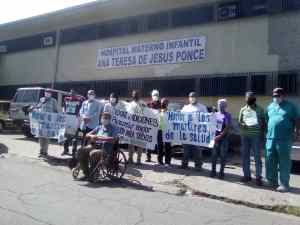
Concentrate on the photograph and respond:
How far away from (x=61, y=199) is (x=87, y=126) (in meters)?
4.47

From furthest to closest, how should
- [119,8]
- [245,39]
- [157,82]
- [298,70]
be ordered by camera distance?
[119,8], [157,82], [245,39], [298,70]

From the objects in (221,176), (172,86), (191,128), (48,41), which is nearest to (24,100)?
(172,86)

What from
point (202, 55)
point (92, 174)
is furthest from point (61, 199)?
point (202, 55)

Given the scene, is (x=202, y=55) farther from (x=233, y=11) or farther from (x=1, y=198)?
(x=1, y=198)

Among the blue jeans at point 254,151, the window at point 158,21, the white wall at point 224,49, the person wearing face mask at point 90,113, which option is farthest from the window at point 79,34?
the blue jeans at point 254,151

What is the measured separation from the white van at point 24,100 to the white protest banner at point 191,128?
745 cm

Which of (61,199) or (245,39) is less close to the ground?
(245,39)

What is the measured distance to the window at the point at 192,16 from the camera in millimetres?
18737

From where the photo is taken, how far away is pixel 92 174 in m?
9.44

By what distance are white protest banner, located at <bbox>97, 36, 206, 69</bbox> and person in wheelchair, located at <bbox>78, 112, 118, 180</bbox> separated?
31.3 feet

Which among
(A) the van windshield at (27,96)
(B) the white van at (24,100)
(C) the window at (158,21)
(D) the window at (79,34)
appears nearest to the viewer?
(B) the white van at (24,100)

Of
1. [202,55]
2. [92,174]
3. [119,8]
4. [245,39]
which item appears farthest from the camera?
[119,8]

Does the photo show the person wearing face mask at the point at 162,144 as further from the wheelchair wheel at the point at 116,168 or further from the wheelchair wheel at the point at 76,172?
the wheelchair wheel at the point at 76,172

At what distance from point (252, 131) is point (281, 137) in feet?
2.28
